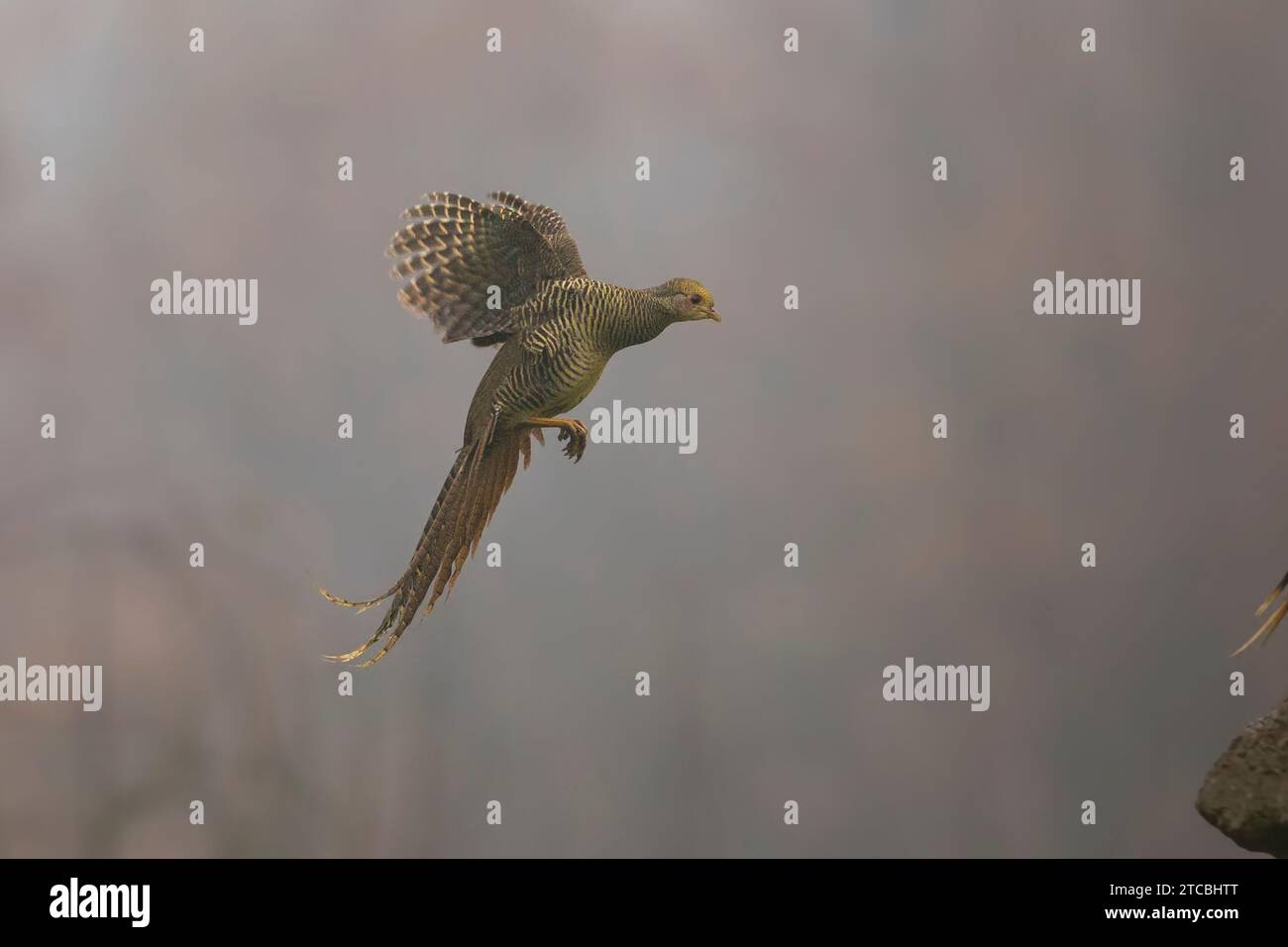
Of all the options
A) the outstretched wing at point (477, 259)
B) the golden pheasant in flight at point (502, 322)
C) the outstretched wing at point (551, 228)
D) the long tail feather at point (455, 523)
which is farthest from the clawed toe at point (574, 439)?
the outstretched wing at point (551, 228)

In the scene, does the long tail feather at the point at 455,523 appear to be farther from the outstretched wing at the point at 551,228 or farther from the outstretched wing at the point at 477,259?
the outstretched wing at the point at 551,228

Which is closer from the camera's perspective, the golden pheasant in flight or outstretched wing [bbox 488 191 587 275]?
the golden pheasant in flight

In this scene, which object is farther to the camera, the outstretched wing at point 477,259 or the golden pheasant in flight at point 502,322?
the outstretched wing at point 477,259

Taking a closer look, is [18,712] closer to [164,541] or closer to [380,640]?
[164,541]

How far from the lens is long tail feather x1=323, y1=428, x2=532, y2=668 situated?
479cm

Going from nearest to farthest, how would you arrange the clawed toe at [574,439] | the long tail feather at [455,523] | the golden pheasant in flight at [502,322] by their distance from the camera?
the golden pheasant in flight at [502,322]
the long tail feather at [455,523]
the clawed toe at [574,439]

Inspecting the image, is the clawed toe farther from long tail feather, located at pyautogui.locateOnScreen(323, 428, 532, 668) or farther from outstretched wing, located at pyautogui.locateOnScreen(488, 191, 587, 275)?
outstretched wing, located at pyautogui.locateOnScreen(488, 191, 587, 275)

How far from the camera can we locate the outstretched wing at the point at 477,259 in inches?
190

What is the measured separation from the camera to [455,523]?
4801 mm

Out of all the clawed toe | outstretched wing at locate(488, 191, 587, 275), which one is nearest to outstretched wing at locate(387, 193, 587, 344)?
outstretched wing at locate(488, 191, 587, 275)

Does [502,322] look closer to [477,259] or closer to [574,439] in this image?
[477,259]

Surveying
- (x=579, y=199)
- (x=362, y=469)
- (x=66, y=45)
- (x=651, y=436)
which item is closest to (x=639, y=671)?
(x=651, y=436)

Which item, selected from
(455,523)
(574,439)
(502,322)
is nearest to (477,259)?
(502,322)

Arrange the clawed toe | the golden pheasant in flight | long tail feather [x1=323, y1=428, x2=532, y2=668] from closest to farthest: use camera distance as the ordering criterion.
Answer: the golden pheasant in flight → long tail feather [x1=323, y1=428, x2=532, y2=668] → the clawed toe
